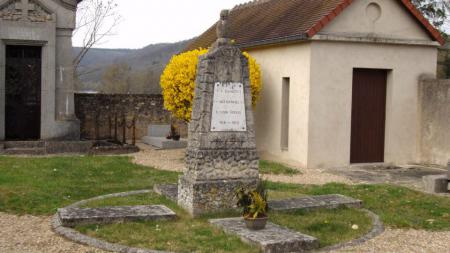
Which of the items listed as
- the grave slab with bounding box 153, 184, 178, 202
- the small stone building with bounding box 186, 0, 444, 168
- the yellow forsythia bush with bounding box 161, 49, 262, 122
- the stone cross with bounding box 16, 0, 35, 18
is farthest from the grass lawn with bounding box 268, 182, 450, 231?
the stone cross with bounding box 16, 0, 35, 18

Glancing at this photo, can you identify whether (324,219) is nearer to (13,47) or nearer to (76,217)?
(76,217)

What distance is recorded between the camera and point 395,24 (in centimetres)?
1580

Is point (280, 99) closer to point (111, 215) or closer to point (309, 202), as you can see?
point (309, 202)

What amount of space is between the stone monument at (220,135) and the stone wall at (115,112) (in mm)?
12498

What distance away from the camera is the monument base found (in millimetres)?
8836

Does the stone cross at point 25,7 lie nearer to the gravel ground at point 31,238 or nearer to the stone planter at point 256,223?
the gravel ground at point 31,238

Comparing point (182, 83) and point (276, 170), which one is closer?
point (276, 170)

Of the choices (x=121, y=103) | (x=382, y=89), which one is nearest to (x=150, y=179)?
(x=382, y=89)

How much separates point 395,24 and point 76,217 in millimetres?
10985

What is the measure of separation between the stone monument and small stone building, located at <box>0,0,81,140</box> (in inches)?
366

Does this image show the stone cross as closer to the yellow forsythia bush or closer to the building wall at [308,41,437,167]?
the yellow forsythia bush

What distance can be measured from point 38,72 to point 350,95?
926cm

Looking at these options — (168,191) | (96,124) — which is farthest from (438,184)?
(96,124)

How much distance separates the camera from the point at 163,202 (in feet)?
32.3
